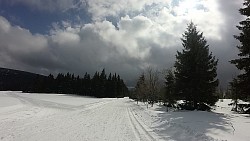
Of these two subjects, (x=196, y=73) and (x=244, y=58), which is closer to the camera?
(x=244, y=58)

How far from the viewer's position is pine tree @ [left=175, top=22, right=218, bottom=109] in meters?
30.3

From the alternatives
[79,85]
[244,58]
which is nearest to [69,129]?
[244,58]

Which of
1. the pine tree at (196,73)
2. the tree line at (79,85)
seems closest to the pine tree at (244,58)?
the pine tree at (196,73)

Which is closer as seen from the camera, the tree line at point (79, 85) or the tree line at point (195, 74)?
the tree line at point (195, 74)

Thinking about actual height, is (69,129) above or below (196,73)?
below

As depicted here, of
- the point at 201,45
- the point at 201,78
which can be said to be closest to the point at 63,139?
the point at 201,78

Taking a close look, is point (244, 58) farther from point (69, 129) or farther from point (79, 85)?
point (79, 85)

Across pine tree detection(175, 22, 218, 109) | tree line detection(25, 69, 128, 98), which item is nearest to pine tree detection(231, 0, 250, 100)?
pine tree detection(175, 22, 218, 109)

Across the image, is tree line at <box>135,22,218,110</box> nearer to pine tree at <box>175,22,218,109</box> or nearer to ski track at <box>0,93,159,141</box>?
pine tree at <box>175,22,218,109</box>

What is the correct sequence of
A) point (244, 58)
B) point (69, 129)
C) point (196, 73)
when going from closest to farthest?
point (69, 129) < point (244, 58) < point (196, 73)

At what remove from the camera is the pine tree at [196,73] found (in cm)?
3027

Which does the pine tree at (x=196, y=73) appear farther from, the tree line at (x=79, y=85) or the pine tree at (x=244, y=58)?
the tree line at (x=79, y=85)

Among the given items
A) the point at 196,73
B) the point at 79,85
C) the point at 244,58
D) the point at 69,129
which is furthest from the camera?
the point at 79,85

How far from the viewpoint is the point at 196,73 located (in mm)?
30406
